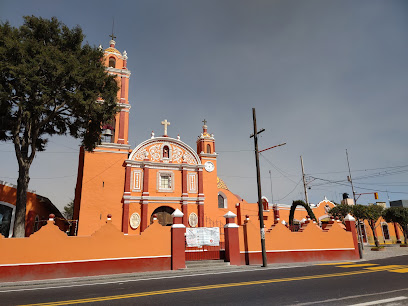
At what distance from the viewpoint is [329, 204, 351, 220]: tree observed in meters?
31.2

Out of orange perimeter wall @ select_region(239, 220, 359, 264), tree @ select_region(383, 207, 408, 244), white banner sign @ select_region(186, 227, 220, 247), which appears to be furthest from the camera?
tree @ select_region(383, 207, 408, 244)

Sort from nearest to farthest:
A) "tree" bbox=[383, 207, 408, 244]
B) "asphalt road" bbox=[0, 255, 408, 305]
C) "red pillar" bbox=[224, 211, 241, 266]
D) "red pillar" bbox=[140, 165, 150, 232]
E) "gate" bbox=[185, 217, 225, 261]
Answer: "asphalt road" bbox=[0, 255, 408, 305] < "red pillar" bbox=[224, 211, 241, 266] < "gate" bbox=[185, 217, 225, 261] < "red pillar" bbox=[140, 165, 150, 232] < "tree" bbox=[383, 207, 408, 244]

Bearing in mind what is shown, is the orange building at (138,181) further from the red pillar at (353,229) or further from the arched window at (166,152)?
the red pillar at (353,229)

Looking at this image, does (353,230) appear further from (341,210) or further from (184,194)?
(341,210)

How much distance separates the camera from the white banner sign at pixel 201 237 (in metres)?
15.7

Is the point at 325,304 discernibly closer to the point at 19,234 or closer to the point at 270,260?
the point at 270,260

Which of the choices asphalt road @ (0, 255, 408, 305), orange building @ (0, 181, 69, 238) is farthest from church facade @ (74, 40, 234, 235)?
asphalt road @ (0, 255, 408, 305)

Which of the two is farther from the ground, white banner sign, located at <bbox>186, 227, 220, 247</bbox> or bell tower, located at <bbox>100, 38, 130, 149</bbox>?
bell tower, located at <bbox>100, 38, 130, 149</bbox>

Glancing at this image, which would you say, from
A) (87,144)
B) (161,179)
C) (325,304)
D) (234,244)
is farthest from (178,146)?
(325,304)

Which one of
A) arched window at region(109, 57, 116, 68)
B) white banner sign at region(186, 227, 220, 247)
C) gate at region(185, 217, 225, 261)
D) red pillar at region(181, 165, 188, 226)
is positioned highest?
arched window at region(109, 57, 116, 68)

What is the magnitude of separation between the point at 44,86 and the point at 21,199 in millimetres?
5761

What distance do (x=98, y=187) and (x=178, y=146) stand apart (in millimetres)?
7536

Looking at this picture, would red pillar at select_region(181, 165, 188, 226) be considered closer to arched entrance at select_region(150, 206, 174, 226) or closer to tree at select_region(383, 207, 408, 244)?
arched entrance at select_region(150, 206, 174, 226)

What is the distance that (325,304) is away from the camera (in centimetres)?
614
